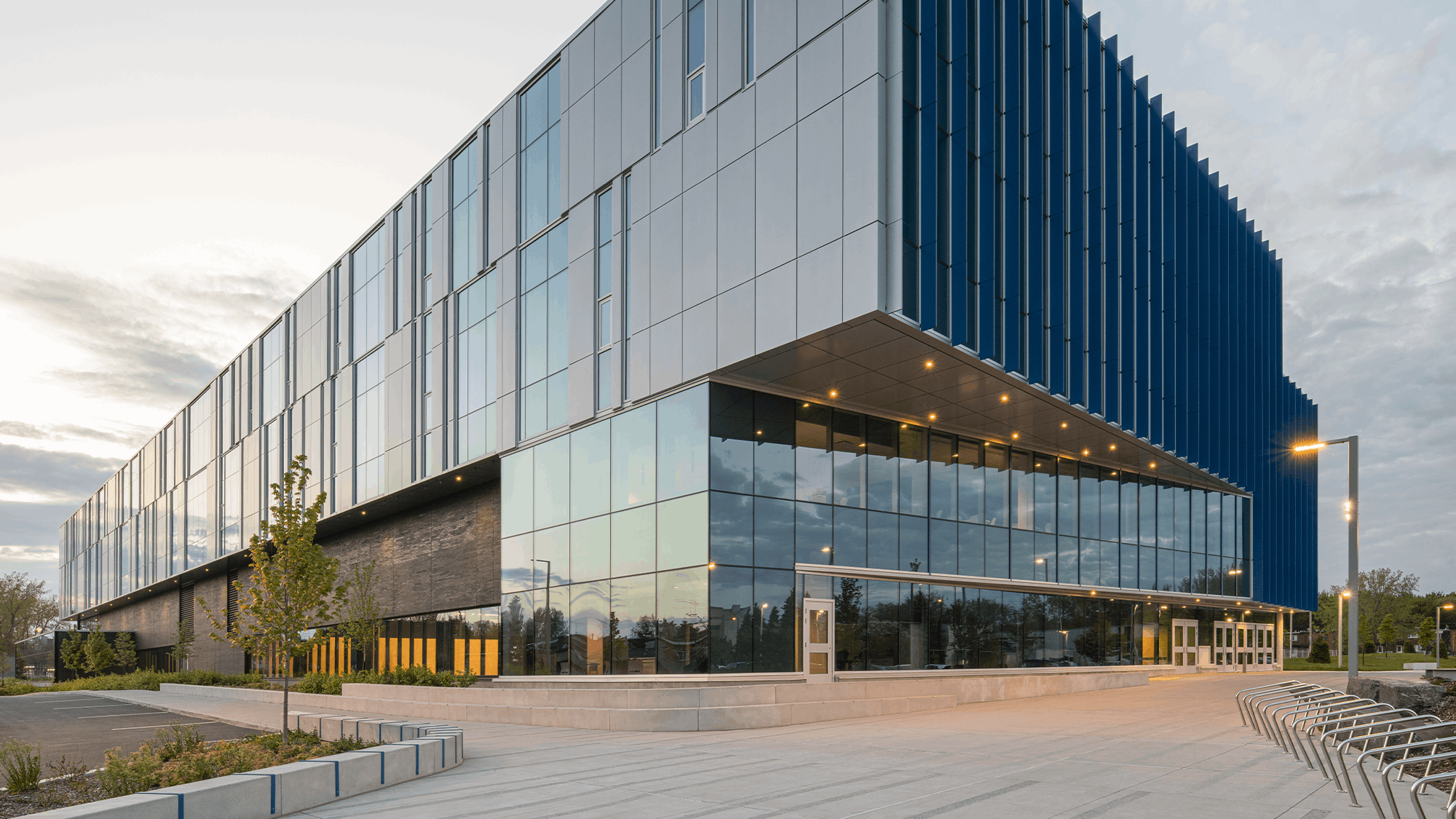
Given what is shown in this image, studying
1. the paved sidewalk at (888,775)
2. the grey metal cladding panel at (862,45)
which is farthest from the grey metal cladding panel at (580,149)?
the paved sidewalk at (888,775)

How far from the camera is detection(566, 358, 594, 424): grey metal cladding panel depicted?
26797 millimetres

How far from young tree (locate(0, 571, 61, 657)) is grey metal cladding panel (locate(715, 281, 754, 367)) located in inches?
4517

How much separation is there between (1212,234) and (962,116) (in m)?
20.5

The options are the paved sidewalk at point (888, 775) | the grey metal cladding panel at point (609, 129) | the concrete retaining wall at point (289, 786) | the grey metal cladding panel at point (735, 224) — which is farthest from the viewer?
the grey metal cladding panel at point (609, 129)

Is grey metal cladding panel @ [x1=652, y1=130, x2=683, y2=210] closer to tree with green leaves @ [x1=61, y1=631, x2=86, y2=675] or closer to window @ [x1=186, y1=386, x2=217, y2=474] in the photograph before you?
window @ [x1=186, y1=386, x2=217, y2=474]

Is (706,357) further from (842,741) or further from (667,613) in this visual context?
(842,741)

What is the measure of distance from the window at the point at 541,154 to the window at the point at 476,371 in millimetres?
3088

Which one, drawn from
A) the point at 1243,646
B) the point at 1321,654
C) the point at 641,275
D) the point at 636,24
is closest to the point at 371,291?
the point at 636,24

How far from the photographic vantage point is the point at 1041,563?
32.1 metres

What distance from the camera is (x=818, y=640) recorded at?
2433cm

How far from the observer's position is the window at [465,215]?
111ft

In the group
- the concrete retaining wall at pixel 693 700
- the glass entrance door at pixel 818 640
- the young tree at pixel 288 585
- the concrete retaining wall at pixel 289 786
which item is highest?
the young tree at pixel 288 585

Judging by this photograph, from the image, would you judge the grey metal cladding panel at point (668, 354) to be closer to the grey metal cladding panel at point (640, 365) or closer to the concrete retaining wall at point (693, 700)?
the grey metal cladding panel at point (640, 365)

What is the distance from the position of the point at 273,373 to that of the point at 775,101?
41.5 metres
